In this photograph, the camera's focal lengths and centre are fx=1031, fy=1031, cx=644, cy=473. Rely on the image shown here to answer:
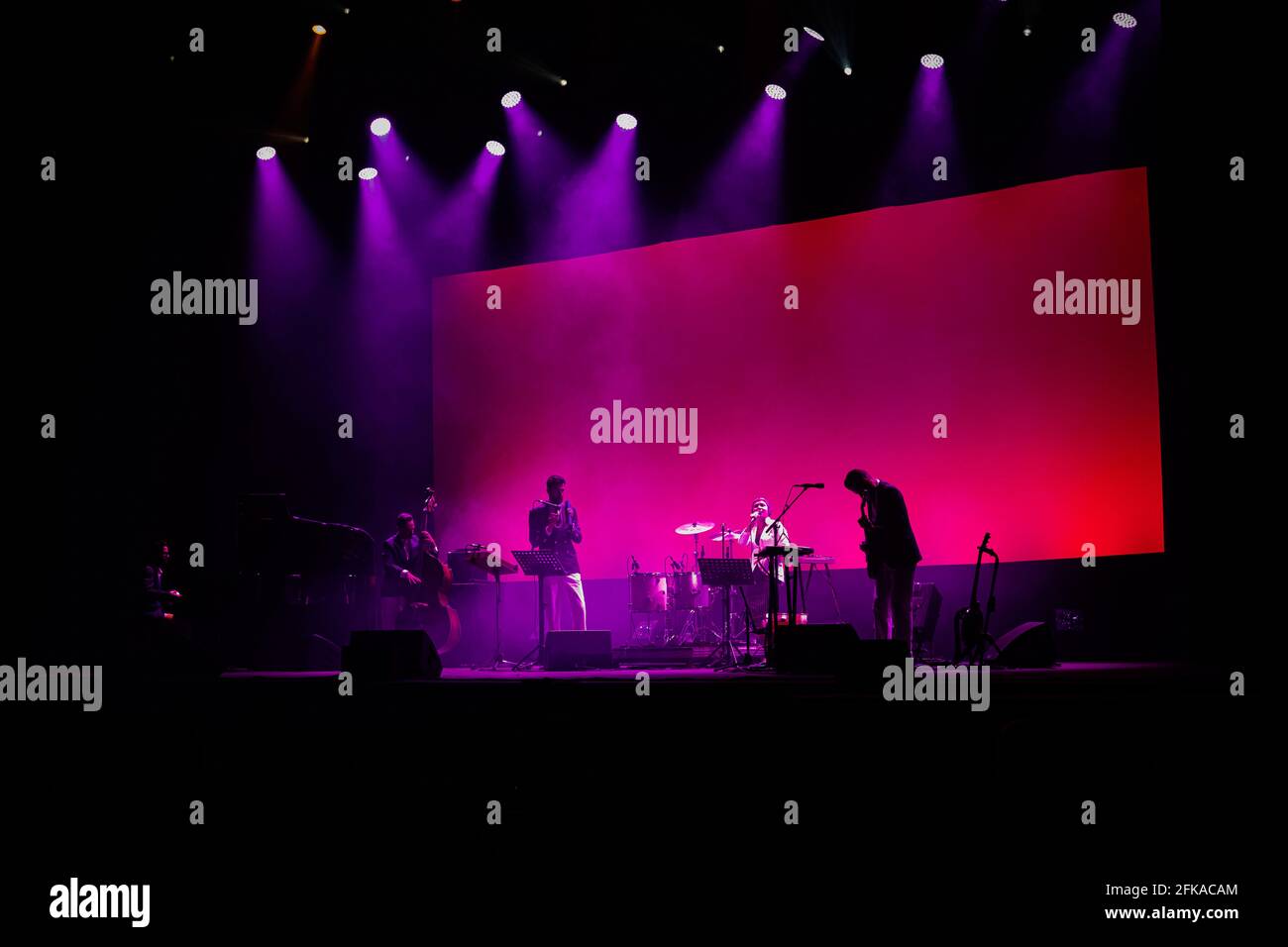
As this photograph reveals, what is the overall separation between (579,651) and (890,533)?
8.23 ft

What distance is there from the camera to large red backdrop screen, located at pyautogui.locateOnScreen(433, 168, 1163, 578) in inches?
349

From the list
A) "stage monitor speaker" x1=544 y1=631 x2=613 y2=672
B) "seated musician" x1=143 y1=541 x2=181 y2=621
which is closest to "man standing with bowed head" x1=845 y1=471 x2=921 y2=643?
"stage monitor speaker" x1=544 y1=631 x2=613 y2=672

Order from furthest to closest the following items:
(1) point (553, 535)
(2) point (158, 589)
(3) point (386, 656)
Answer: (1) point (553, 535) → (2) point (158, 589) → (3) point (386, 656)

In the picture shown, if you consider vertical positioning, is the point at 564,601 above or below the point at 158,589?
below

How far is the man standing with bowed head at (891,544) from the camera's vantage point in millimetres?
7781

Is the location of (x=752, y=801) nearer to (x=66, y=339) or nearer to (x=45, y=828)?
(x=45, y=828)

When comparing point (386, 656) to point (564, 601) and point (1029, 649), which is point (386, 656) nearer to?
point (1029, 649)

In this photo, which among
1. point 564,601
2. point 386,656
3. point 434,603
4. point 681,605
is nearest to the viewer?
point 386,656

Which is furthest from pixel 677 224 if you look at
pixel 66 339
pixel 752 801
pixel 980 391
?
pixel 752 801

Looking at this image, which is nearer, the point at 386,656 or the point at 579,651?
the point at 386,656

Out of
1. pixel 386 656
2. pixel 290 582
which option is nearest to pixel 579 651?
pixel 386 656

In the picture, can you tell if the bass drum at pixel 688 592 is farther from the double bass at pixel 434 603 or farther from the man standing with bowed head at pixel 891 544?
the man standing with bowed head at pixel 891 544

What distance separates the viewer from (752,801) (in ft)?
15.2

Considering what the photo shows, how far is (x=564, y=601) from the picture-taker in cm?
1024
